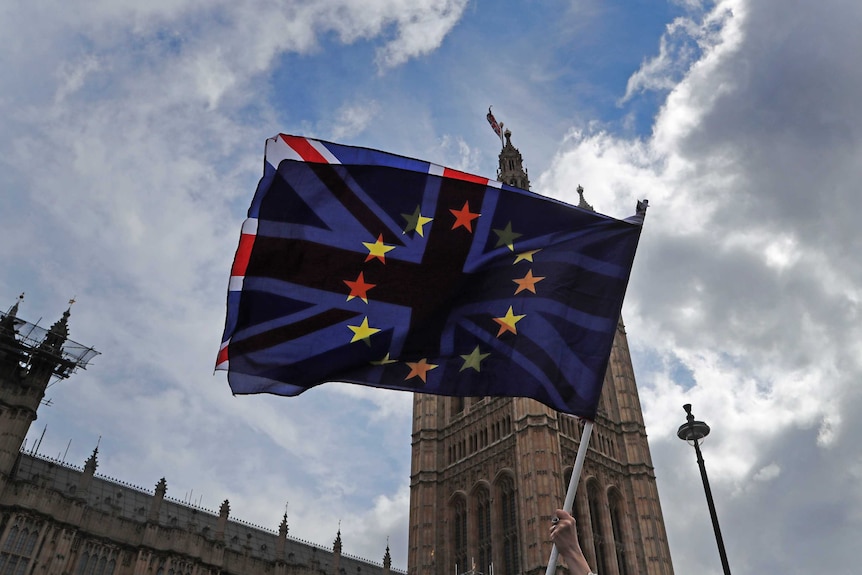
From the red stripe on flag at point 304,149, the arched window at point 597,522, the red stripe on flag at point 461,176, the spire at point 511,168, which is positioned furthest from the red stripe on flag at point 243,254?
the spire at point 511,168

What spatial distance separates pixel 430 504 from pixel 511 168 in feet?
139

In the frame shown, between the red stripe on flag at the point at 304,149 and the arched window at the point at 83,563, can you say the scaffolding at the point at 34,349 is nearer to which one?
the arched window at the point at 83,563

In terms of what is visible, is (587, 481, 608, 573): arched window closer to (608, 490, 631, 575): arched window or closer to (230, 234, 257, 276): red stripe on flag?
(608, 490, 631, 575): arched window

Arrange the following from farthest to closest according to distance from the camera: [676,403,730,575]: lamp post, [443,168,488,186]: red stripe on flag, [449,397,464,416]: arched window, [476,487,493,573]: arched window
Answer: [449,397,464,416]: arched window
[476,487,493,573]: arched window
[676,403,730,575]: lamp post
[443,168,488,186]: red stripe on flag

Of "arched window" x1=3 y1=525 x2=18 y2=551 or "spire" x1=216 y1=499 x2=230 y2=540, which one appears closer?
"arched window" x1=3 y1=525 x2=18 y2=551

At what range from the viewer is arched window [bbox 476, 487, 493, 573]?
51.5 meters

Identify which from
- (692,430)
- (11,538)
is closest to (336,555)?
(11,538)

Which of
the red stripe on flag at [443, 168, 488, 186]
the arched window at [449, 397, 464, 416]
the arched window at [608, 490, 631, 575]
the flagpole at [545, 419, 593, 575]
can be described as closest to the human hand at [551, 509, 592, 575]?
the flagpole at [545, 419, 593, 575]

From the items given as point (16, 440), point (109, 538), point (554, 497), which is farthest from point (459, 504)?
point (16, 440)

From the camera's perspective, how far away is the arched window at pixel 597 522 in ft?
168

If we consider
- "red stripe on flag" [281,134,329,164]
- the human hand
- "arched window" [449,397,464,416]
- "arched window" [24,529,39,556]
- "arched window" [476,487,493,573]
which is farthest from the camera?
"arched window" [449,397,464,416]

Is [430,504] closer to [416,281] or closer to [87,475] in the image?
[87,475]

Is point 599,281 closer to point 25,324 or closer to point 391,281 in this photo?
point 391,281

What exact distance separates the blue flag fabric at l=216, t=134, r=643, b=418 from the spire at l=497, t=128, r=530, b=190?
67993 mm
